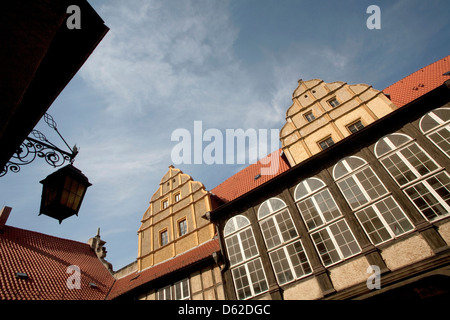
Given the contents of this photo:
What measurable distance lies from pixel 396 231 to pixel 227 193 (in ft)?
26.4

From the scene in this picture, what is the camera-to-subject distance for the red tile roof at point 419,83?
9.79 meters

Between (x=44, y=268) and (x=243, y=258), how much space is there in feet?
34.8

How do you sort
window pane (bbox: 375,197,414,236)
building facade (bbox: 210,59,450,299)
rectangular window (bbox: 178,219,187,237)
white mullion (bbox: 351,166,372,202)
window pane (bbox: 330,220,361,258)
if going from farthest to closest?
rectangular window (bbox: 178,219,187,237) < white mullion (bbox: 351,166,372,202) < window pane (bbox: 330,220,361,258) < window pane (bbox: 375,197,414,236) < building facade (bbox: 210,59,450,299)

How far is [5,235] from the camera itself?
13.5 metres

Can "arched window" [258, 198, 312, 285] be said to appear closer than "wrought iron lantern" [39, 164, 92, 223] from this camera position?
No

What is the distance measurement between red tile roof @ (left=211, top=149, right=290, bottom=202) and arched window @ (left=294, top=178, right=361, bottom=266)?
2463 millimetres

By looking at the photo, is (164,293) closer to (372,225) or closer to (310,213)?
(310,213)

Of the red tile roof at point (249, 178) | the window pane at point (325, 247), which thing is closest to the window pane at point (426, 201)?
the window pane at point (325, 247)

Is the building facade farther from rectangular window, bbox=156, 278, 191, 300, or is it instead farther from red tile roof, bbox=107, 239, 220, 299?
rectangular window, bbox=156, 278, 191, 300

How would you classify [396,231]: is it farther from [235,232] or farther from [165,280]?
[165,280]

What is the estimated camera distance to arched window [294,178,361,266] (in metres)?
7.49

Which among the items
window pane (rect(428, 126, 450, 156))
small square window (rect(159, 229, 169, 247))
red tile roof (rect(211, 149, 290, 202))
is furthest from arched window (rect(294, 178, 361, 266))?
small square window (rect(159, 229, 169, 247))

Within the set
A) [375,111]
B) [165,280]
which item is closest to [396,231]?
[375,111]
